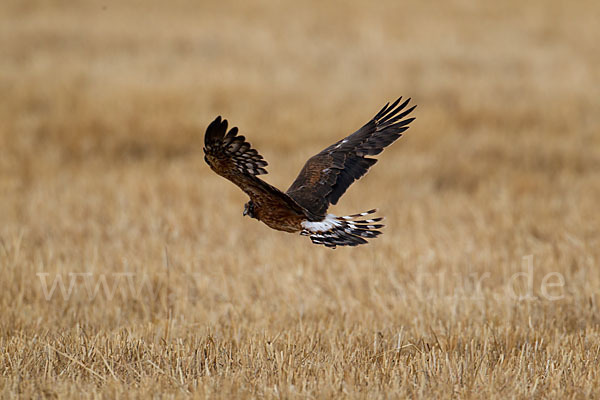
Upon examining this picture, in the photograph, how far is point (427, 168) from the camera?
1107 centimetres

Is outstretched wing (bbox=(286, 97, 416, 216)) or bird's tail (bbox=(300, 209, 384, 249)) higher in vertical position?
outstretched wing (bbox=(286, 97, 416, 216))

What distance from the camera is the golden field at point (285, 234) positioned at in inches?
172

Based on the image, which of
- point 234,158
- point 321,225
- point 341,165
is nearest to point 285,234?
point 341,165

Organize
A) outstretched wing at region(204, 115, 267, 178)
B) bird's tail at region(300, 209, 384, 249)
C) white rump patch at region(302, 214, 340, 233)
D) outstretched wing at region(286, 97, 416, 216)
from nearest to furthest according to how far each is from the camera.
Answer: outstretched wing at region(204, 115, 267, 178) → bird's tail at region(300, 209, 384, 249) → white rump patch at region(302, 214, 340, 233) → outstretched wing at region(286, 97, 416, 216)

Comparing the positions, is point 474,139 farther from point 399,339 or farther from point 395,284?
point 399,339

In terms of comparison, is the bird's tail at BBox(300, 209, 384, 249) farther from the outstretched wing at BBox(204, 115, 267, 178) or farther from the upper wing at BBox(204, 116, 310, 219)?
the outstretched wing at BBox(204, 115, 267, 178)

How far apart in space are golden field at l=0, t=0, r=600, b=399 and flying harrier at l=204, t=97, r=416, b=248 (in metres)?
0.80

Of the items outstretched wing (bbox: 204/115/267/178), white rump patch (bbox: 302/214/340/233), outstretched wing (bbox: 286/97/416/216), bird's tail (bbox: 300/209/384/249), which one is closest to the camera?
outstretched wing (bbox: 204/115/267/178)

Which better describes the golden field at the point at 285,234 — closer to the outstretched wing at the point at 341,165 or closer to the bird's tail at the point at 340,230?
the bird's tail at the point at 340,230

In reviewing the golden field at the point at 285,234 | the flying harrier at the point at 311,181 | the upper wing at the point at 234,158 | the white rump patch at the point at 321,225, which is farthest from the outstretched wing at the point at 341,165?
the golden field at the point at 285,234

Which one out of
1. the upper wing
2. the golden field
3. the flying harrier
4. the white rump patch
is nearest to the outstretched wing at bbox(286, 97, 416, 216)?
the flying harrier

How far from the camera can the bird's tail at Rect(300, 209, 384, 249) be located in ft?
13.3

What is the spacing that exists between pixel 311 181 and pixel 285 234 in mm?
3819

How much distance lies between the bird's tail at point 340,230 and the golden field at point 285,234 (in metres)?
0.75
